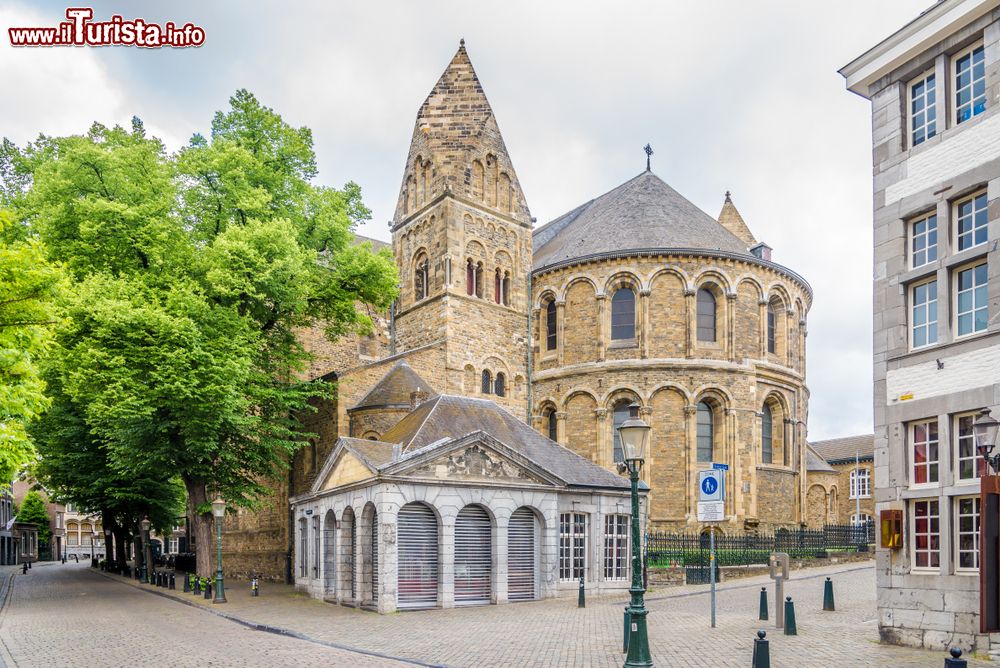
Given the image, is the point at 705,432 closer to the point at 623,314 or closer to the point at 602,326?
the point at 623,314

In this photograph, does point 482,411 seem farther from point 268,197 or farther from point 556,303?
point 556,303

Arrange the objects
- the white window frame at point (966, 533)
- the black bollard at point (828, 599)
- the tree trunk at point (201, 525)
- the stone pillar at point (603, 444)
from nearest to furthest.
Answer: the white window frame at point (966, 533), the black bollard at point (828, 599), the tree trunk at point (201, 525), the stone pillar at point (603, 444)

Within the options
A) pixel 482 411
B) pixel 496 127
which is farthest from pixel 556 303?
pixel 482 411

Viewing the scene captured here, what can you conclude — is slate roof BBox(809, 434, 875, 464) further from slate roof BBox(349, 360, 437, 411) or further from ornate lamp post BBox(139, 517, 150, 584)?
ornate lamp post BBox(139, 517, 150, 584)

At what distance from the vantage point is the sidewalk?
13672mm

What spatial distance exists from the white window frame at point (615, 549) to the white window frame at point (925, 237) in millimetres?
12105

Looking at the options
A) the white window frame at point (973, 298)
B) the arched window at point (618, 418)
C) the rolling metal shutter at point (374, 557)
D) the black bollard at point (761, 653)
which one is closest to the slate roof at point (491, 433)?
the rolling metal shutter at point (374, 557)

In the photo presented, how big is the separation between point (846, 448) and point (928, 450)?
5854 centimetres

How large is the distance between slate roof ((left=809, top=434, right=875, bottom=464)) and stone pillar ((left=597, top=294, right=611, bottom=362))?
35723mm

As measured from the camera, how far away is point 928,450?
14.6 meters

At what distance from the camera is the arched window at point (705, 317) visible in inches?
1491

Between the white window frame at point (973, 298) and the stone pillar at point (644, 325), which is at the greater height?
the stone pillar at point (644, 325)

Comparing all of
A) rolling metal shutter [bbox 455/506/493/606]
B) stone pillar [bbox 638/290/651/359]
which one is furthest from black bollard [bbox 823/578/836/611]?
stone pillar [bbox 638/290/651/359]

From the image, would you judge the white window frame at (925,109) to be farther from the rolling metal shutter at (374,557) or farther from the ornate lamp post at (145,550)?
the ornate lamp post at (145,550)
